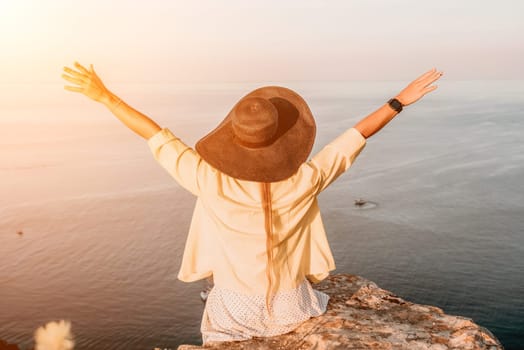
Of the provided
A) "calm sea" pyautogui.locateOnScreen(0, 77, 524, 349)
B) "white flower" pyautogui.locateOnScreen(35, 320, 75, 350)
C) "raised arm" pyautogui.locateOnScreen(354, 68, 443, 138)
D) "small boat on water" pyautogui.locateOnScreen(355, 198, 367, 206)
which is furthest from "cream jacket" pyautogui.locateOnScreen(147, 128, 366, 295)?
"small boat on water" pyautogui.locateOnScreen(355, 198, 367, 206)

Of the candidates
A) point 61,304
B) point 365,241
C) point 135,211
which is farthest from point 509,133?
point 61,304

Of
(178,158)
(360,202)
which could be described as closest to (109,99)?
(178,158)

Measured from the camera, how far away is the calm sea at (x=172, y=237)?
1141 inches

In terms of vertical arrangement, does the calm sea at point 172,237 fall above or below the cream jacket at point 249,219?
below

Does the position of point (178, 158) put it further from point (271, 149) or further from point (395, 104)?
point (395, 104)

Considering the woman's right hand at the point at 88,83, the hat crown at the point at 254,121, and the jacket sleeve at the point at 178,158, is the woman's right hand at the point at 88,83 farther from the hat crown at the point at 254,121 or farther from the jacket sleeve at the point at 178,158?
the hat crown at the point at 254,121

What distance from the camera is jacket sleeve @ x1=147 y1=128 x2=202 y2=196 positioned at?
336 cm

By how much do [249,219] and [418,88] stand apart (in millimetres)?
1611

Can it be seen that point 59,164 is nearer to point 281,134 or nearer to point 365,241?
point 365,241

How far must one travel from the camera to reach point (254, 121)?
3145 millimetres

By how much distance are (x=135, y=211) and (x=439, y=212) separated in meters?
24.7

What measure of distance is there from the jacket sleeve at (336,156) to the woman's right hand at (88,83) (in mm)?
1528

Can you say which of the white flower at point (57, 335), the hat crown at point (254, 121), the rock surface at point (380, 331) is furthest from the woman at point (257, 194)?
the white flower at point (57, 335)

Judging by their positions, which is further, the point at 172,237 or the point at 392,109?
the point at 172,237
